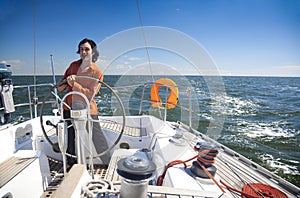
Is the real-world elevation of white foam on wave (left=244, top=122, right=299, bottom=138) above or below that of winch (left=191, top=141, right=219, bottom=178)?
below

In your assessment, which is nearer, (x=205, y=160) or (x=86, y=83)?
(x=205, y=160)

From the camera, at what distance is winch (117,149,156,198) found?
0.55 meters

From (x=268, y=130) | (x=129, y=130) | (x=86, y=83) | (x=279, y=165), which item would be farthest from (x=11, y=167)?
(x=268, y=130)

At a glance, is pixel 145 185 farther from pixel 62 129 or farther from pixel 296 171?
pixel 296 171

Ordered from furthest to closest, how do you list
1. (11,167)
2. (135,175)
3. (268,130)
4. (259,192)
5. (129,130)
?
(268,130)
(129,130)
(11,167)
(259,192)
(135,175)

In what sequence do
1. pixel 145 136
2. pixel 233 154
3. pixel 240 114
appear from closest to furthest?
1. pixel 233 154
2. pixel 145 136
3. pixel 240 114

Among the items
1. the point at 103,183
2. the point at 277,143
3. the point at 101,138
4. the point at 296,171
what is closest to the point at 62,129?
the point at 103,183

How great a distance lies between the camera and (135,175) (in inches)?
21.3

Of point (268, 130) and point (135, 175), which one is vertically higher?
point (135, 175)

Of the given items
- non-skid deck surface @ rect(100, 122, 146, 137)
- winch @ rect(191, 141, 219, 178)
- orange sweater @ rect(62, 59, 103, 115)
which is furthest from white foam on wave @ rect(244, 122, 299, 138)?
orange sweater @ rect(62, 59, 103, 115)

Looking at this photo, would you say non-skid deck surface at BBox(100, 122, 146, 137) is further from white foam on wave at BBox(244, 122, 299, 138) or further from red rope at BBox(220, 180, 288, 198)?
white foam on wave at BBox(244, 122, 299, 138)

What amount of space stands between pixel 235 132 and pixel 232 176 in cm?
458

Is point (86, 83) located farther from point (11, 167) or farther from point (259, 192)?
point (259, 192)

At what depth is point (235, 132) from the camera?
5316 mm
